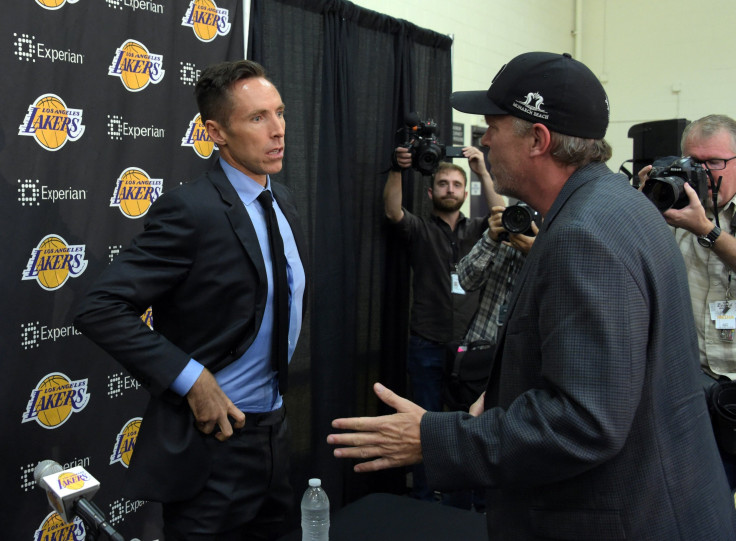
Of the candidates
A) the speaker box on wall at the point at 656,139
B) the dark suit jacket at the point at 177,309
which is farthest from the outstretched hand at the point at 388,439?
the speaker box on wall at the point at 656,139

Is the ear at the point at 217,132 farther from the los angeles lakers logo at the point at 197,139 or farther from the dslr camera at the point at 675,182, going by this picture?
the dslr camera at the point at 675,182

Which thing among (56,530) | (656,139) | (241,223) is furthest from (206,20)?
(656,139)

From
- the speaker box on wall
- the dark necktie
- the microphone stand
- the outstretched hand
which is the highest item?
the speaker box on wall

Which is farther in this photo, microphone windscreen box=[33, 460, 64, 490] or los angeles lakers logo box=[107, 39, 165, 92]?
los angeles lakers logo box=[107, 39, 165, 92]

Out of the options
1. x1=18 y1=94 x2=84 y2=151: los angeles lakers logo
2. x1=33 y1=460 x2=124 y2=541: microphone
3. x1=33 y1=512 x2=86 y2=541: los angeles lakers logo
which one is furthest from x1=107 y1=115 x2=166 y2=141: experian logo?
x1=33 y1=460 x2=124 y2=541: microphone

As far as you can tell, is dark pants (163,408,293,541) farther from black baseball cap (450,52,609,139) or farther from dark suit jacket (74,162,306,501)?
black baseball cap (450,52,609,139)

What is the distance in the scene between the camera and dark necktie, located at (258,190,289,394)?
171cm

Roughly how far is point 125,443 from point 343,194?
1559 millimetres

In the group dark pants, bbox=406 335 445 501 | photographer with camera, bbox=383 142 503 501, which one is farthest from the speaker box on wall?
dark pants, bbox=406 335 445 501

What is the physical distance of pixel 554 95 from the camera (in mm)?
1194

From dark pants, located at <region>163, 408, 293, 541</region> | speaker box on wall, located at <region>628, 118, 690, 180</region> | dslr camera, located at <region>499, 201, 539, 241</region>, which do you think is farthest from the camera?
speaker box on wall, located at <region>628, 118, 690, 180</region>

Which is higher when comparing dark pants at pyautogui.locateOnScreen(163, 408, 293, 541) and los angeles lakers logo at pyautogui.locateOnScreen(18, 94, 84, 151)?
los angeles lakers logo at pyautogui.locateOnScreen(18, 94, 84, 151)

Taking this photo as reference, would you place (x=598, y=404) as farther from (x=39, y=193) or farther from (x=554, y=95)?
(x=39, y=193)

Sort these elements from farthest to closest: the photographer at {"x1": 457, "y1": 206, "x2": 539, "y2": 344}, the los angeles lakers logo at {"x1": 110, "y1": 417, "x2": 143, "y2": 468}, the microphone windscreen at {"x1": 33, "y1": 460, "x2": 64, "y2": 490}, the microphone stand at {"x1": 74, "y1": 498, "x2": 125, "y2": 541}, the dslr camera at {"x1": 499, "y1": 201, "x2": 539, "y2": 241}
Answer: the photographer at {"x1": 457, "y1": 206, "x2": 539, "y2": 344}
the dslr camera at {"x1": 499, "y1": 201, "x2": 539, "y2": 241}
the los angeles lakers logo at {"x1": 110, "y1": 417, "x2": 143, "y2": 468}
the microphone windscreen at {"x1": 33, "y1": 460, "x2": 64, "y2": 490}
the microphone stand at {"x1": 74, "y1": 498, "x2": 125, "y2": 541}
